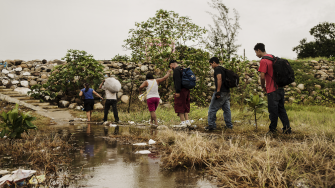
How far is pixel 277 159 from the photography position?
3205 mm

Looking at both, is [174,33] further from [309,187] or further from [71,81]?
[309,187]

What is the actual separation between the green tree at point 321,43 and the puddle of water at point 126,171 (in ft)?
89.7

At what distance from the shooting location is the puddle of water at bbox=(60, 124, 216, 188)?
3023 millimetres

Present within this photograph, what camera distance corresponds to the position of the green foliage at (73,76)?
43.8 ft

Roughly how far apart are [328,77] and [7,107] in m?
18.8

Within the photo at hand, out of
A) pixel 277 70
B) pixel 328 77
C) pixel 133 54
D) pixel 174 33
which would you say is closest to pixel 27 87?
pixel 133 54

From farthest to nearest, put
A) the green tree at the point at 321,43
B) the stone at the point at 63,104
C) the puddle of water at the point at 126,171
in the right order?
the green tree at the point at 321,43
the stone at the point at 63,104
the puddle of water at the point at 126,171

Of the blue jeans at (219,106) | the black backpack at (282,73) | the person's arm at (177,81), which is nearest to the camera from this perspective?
the black backpack at (282,73)

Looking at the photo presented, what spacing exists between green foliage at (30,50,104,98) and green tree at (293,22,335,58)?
23311 millimetres

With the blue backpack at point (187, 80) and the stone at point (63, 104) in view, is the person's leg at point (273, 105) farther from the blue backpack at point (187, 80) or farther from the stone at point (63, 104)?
the stone at point (63, 104)

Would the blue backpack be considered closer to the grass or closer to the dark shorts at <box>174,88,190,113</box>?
the dark shorts at <box>174,88,190,113</box>

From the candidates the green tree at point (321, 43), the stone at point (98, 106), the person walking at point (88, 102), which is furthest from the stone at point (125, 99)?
the green tree at point (321, 43)

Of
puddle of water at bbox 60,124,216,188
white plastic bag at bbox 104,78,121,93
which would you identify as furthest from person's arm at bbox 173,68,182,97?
white plastic bag at bbox 104,78,121,93

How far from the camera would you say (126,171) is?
3.49 metres
